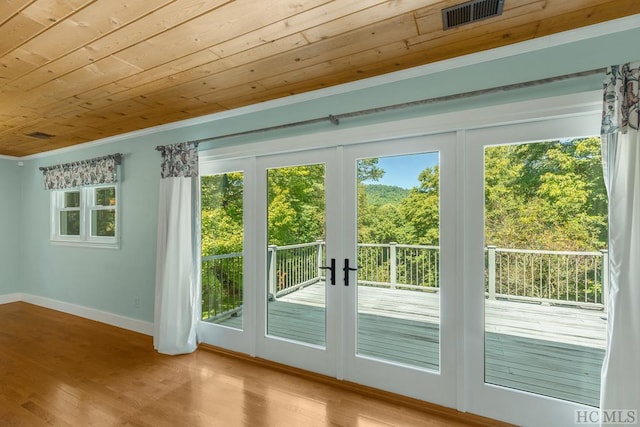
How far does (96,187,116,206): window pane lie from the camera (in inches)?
173

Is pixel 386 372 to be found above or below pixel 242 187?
below

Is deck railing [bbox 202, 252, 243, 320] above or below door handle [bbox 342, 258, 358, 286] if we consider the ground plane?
below

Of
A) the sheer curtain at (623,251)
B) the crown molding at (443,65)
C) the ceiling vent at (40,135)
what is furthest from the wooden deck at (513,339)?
the ceiling vent at (40,135)

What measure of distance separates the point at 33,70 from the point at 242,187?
5.93 ft

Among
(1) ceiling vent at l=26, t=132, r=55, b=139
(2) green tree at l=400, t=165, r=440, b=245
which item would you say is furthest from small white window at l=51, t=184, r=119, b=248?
(2) green tree at l=400, t=165, r=440, b=245

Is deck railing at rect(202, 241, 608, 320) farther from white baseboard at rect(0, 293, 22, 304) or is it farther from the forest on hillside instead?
white baseboard at rect(0, 293, 22, 304)

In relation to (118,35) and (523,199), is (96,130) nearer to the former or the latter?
(118,35)

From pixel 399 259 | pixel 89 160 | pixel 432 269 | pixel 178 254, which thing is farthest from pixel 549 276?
pixel 89 160

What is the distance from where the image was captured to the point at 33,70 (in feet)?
7.63

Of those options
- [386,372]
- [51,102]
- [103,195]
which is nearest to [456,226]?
[386,372]

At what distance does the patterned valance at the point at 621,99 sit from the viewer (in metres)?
1.73

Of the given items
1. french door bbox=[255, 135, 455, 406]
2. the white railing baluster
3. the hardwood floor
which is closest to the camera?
the hardwood floor

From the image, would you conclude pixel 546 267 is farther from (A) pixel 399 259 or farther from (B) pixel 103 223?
(B) pixel 103 223

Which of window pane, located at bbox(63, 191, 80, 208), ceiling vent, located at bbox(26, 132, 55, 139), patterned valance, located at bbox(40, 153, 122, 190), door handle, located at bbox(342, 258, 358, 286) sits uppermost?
ceiling vent, located at bbox(26, 132, 55, 139)
